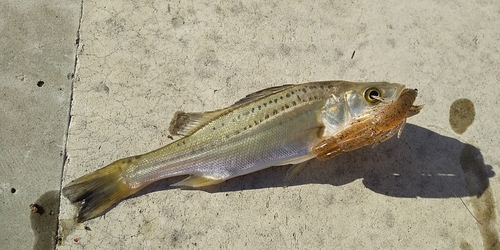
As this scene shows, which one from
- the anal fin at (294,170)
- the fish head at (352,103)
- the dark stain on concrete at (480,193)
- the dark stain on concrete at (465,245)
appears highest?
the fish head at (352,103)

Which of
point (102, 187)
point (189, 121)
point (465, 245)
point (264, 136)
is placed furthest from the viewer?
point (465, 245)

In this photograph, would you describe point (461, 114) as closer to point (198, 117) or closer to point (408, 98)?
point (408, 98)

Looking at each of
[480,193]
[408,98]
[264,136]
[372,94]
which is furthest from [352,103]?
[480,193]

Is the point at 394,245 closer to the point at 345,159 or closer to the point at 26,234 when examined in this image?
the point at 345,159

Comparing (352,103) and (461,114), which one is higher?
(352,103)

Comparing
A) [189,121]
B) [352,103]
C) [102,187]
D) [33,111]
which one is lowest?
[102,187]

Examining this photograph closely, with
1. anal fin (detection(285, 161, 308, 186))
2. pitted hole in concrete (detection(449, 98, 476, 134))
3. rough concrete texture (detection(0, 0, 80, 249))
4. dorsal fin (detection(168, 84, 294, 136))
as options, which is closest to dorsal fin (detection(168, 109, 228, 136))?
dorsal fin (detection(168, 84, 294, 136))

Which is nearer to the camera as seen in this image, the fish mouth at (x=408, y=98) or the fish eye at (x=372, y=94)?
the fish mouth at (x=408, y=98)

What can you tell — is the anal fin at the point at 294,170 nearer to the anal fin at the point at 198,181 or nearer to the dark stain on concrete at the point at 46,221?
the anal fin at the point at 198,181

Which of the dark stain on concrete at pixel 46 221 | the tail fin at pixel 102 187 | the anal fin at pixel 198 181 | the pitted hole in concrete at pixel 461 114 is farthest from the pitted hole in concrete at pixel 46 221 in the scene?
the pitted hole in concrete at pixel 461 114
